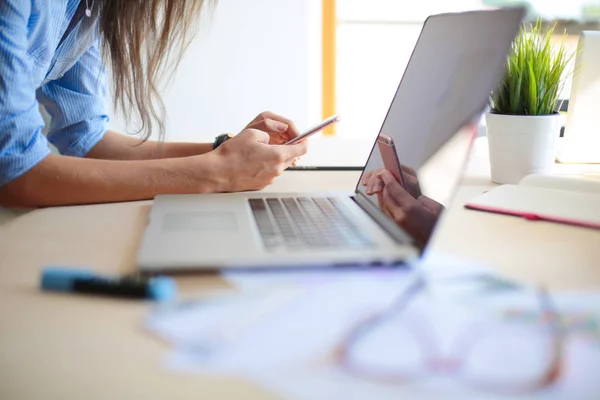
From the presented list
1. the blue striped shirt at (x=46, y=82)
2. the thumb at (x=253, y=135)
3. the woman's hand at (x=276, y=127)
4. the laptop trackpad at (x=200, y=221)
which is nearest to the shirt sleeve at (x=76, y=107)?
the blue striped shirt at (x=46, y=82)

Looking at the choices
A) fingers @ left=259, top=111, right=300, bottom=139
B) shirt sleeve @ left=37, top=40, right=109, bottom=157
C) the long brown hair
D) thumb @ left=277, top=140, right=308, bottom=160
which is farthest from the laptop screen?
shirt sleeve @ left=37, top=40, right=109, bottom=157

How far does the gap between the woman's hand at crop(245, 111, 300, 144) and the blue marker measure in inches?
22.3

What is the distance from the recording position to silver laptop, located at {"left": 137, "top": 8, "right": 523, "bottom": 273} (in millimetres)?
535

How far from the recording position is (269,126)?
3.40 feet

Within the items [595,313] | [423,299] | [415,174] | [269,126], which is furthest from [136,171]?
[595,313]

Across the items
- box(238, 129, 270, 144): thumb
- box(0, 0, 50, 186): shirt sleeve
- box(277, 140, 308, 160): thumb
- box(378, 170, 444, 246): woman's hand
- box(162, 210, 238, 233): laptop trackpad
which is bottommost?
box(162, 210, 238, 233): laptop trackpad

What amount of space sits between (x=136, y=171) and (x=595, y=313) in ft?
1.96

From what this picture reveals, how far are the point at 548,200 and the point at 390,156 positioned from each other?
0.73 ft

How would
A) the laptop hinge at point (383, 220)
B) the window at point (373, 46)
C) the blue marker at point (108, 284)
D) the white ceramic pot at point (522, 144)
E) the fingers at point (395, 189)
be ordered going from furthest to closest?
the window at point (373, 46)
the white ceramic pot at point (522, 144)
the fingers at point (395, 189)
the laptop hinge at point (383, 220)
the blue marker at point (108, 284)

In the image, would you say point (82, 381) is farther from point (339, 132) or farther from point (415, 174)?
point (339, 132)

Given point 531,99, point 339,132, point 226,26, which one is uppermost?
point 226,26

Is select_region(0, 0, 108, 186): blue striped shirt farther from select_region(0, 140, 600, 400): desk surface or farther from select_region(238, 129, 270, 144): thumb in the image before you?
select_region(238, 129, 270, 144): thumb

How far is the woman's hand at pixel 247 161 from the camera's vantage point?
2.73 feet

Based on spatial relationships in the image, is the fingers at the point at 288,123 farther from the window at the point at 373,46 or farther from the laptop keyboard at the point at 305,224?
the window at the point at 373,46
